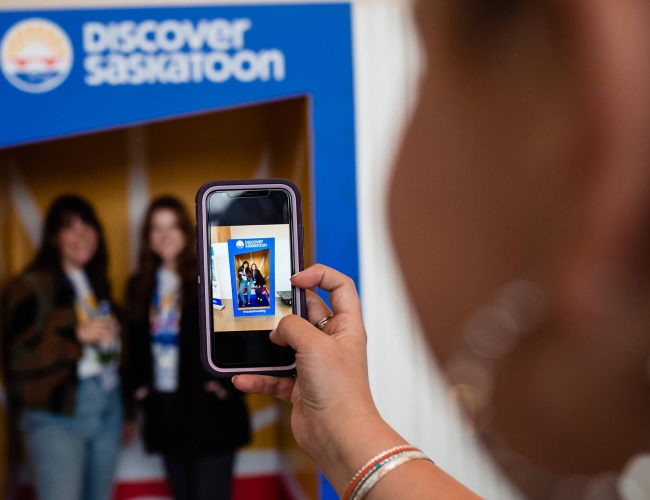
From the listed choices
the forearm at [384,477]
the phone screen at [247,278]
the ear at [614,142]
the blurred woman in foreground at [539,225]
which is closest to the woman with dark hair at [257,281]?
the phone screen at [247,278]

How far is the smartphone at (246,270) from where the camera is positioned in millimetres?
771

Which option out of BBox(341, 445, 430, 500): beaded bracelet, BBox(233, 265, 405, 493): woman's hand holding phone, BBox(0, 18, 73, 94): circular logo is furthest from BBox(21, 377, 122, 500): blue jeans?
BBox(341, 445, 430, 500): beaded bracelet

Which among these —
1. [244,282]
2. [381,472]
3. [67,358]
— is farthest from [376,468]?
[67,358]

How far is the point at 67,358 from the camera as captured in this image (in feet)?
4.68

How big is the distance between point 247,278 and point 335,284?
141mm

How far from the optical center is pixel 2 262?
1.60 m

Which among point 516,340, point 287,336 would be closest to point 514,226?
point 516,340

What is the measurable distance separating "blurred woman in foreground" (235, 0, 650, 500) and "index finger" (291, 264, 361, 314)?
697 mm

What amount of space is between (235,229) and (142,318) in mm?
885

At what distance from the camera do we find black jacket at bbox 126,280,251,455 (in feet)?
4.88

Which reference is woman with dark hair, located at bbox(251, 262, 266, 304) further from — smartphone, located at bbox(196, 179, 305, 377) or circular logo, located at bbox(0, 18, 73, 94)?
circular logo, located at bbox(0, 18, 73, 94)

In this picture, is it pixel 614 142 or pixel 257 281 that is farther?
pixel 614 142

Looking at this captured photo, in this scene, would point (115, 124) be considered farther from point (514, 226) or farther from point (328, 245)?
point (514, 226)

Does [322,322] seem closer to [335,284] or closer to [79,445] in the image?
[335,284]
